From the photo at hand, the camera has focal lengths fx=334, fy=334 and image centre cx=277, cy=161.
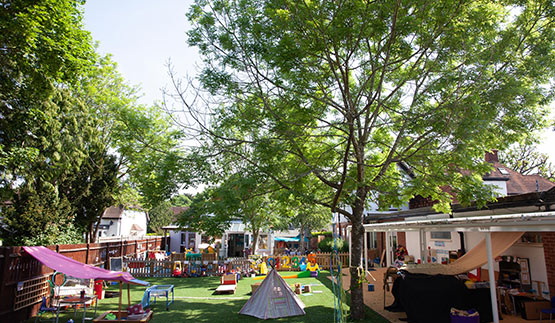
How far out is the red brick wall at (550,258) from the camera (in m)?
9.49

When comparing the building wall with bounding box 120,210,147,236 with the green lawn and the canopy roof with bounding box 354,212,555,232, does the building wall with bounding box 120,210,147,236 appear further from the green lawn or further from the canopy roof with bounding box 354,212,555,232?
the canopy roof with bounding box 354,212,555,232

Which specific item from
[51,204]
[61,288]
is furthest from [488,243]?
[51,204]

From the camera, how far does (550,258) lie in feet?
31.5

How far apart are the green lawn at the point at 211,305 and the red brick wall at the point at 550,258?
4.87 metres

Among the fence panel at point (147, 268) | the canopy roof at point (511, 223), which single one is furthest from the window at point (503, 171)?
the fence panel at point (147, 268)

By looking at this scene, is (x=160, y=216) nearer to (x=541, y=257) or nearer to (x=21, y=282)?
(x=21, y=282)

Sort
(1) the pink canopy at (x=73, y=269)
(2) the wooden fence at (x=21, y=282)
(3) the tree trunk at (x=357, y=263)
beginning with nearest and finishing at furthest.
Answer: (1) the pink canopy at (x=73, y=269) → (2) the wooden fence at (x=21, y=282) → (3) the tree trunk at (x=357, y=263)

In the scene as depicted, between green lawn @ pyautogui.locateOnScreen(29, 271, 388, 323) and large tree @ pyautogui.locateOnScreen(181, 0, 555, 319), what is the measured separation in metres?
1.58

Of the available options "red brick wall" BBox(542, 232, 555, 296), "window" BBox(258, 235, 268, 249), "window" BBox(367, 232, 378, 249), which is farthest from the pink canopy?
"window" BBox(258, 235, 268, 249)

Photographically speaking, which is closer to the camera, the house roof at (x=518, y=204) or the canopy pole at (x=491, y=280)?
the canopy pole at (x=491, y=280)

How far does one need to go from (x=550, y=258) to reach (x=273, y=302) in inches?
323

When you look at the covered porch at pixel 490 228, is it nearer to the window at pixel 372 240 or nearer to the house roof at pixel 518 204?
the house roof at pixel 518 204

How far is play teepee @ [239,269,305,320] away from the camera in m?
10.3

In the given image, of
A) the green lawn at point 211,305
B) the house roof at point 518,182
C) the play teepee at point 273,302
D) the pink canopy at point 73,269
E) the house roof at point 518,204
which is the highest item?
the house roof at point 518,182
